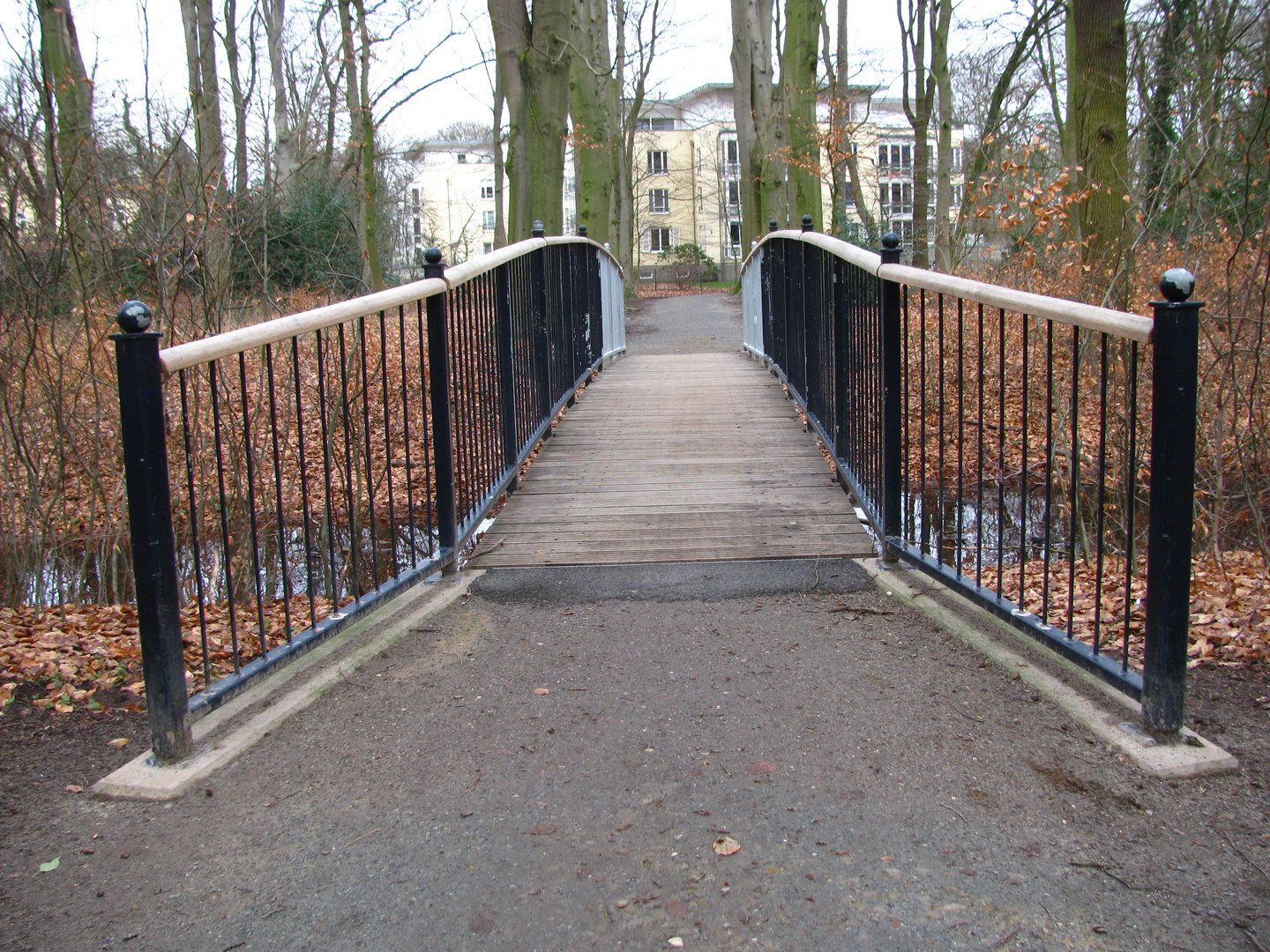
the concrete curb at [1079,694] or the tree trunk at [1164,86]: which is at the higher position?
the tree trunk at [1164,86]

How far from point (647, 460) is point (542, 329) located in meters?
1.18

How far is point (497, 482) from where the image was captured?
5496mm

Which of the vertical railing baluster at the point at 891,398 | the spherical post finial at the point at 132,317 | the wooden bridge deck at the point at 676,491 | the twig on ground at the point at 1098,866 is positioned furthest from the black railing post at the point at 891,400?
the spherical post finial at the point at 132,317

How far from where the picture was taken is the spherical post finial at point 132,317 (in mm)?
2588

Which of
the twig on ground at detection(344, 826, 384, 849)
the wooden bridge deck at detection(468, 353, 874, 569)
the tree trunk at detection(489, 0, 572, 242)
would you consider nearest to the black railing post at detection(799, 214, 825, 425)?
the wooden bridge deck at detection(468, 353, 874, 569)

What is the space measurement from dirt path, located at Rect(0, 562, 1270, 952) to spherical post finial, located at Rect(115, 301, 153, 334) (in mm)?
1169

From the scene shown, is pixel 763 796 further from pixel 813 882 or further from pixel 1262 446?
pixel 1262 446

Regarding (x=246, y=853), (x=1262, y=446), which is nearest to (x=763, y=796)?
(x=246, y=853)

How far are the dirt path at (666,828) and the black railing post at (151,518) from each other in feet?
0.83

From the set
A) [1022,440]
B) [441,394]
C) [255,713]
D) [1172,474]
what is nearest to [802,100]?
[441,394]

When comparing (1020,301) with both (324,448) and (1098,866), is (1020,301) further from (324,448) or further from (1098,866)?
(324,448)

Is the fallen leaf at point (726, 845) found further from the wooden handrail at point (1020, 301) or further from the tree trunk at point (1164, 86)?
the tree trunk at point (1164, 86)

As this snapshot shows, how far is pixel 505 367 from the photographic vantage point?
18.4 feet

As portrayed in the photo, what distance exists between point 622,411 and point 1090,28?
6160 mm
